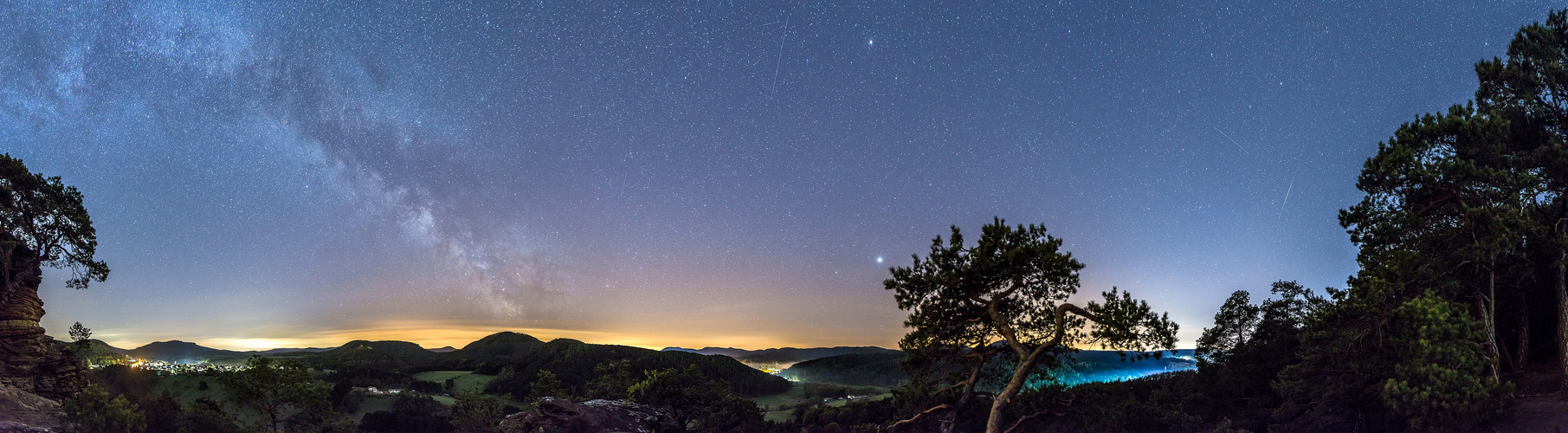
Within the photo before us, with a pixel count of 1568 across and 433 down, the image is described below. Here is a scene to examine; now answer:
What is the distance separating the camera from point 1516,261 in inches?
775

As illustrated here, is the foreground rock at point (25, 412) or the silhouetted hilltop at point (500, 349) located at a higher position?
the foreground rock at point (25, 412)

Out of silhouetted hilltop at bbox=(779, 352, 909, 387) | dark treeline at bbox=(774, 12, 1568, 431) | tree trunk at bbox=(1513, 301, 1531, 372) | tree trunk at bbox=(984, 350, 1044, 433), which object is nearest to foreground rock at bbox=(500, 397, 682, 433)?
dark treeline at bbox=(774, 12, 1568, 431)

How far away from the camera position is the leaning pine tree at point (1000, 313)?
42.5ft

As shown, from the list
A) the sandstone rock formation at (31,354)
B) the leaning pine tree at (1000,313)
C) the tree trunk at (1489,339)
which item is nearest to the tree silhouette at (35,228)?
the sandstone rock formation at (31,354)

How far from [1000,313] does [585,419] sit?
2274 cm

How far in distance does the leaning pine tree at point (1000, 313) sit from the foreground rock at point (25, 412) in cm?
2693

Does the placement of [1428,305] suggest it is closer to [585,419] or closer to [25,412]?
[585,419]

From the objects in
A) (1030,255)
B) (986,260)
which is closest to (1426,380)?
(1030,255)

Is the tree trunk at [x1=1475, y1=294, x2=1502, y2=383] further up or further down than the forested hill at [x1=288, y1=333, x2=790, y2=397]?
further up

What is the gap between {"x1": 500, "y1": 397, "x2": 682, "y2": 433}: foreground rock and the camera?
2844 cm

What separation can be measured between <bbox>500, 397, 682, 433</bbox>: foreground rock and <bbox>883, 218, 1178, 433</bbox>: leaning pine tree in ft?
60.3

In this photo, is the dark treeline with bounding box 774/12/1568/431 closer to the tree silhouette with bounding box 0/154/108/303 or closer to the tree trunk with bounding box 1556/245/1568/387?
the tree trunk with bounding box 1556/245/1568/387

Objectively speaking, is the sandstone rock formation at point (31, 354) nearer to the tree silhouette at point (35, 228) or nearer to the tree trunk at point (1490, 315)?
the tree silhouette at point (35, 228)

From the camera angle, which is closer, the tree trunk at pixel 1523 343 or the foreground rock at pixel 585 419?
the tree trunk at pixel 1523 343
